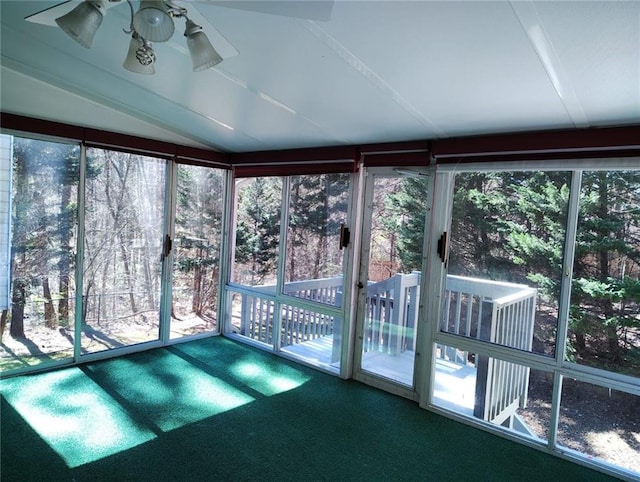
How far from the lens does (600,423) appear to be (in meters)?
2.65

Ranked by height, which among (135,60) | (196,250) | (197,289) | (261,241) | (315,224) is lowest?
(197,289)

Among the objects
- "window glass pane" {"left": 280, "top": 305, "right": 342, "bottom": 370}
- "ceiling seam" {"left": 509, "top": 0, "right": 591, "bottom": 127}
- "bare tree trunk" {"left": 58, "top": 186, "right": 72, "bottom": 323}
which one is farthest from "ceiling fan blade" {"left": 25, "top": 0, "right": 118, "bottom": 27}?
"window glass pane" {"left": 280, "top": 305, "right": 342, "bottom": 370}

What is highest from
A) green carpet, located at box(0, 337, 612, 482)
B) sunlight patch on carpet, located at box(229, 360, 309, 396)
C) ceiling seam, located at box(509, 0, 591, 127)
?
ceiling seam, located at box(509, 0, 591, 127)

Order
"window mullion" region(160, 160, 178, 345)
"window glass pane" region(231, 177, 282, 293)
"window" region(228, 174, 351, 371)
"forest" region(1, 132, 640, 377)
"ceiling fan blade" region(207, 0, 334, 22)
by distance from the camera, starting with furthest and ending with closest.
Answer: "window glass pane" region(231, 177, 282, 293), "window mullion" region(160, 160, 178, 345), "window" region(228, 174, 351, 371), "forest" region(1, 132, 640, 377), "ceiling fan blade" region(207, 0, 334, 22)

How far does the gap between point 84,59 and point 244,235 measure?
8.03ft

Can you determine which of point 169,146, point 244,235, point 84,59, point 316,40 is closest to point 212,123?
point 169,146

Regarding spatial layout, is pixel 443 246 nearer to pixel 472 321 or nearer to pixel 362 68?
pixel 472 321

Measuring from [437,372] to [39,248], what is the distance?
137 inches

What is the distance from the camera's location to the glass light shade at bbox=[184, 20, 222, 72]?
4.91ft

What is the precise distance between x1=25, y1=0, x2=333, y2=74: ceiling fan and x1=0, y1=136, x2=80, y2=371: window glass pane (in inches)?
91.4

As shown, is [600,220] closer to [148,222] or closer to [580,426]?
[580,426]

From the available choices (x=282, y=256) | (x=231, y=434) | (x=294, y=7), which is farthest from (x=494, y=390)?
(x=294, y=7)

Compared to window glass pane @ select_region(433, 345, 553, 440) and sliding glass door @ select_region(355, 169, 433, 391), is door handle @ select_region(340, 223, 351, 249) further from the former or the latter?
window glass pane @ select_region(433, 345, 553, 440)

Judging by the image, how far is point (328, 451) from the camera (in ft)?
8.46
